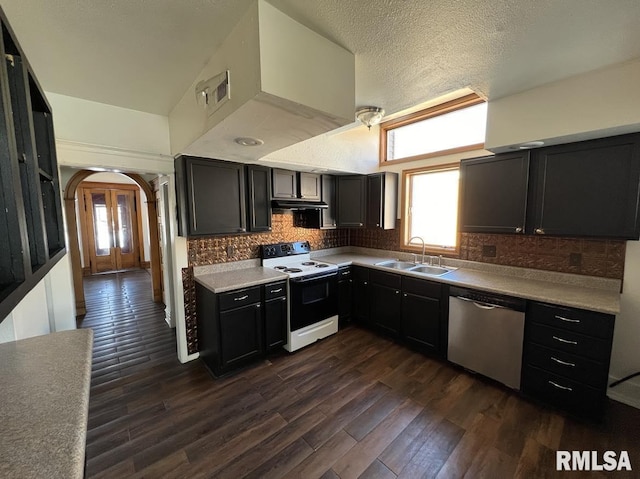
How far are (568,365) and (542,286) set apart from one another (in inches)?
25.8

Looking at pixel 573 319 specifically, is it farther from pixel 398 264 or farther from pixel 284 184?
pixel 284 184

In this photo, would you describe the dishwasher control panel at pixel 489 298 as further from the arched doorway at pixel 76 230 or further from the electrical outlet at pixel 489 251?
the arched doorway at pixel 76 230

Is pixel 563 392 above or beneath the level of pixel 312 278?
beneath

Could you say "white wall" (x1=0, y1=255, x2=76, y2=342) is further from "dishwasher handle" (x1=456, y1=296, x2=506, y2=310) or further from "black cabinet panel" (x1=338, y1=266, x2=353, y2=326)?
"dishwasher handle" (x1=456, y1=296, x2=506, y2=310)

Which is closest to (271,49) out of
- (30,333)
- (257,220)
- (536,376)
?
(257,220)

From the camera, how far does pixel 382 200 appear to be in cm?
355

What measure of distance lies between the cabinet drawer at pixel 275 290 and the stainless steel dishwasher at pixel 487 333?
1.73m

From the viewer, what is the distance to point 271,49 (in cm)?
121

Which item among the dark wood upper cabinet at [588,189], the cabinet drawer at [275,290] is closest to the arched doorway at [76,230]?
the cabinet drawer at [275,290]

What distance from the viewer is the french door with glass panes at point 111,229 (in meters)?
6.59


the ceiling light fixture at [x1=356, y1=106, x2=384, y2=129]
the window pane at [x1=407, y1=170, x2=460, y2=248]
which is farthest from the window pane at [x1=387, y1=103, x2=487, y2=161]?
the ceiling light fixture at [x1=356, y1=106, x2=384, y2=129]

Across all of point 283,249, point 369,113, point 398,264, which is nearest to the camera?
point 369,113

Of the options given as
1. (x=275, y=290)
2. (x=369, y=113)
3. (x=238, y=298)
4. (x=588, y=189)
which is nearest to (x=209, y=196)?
(x=238, y=298)

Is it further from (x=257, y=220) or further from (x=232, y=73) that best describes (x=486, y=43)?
(x=257, y=220)
